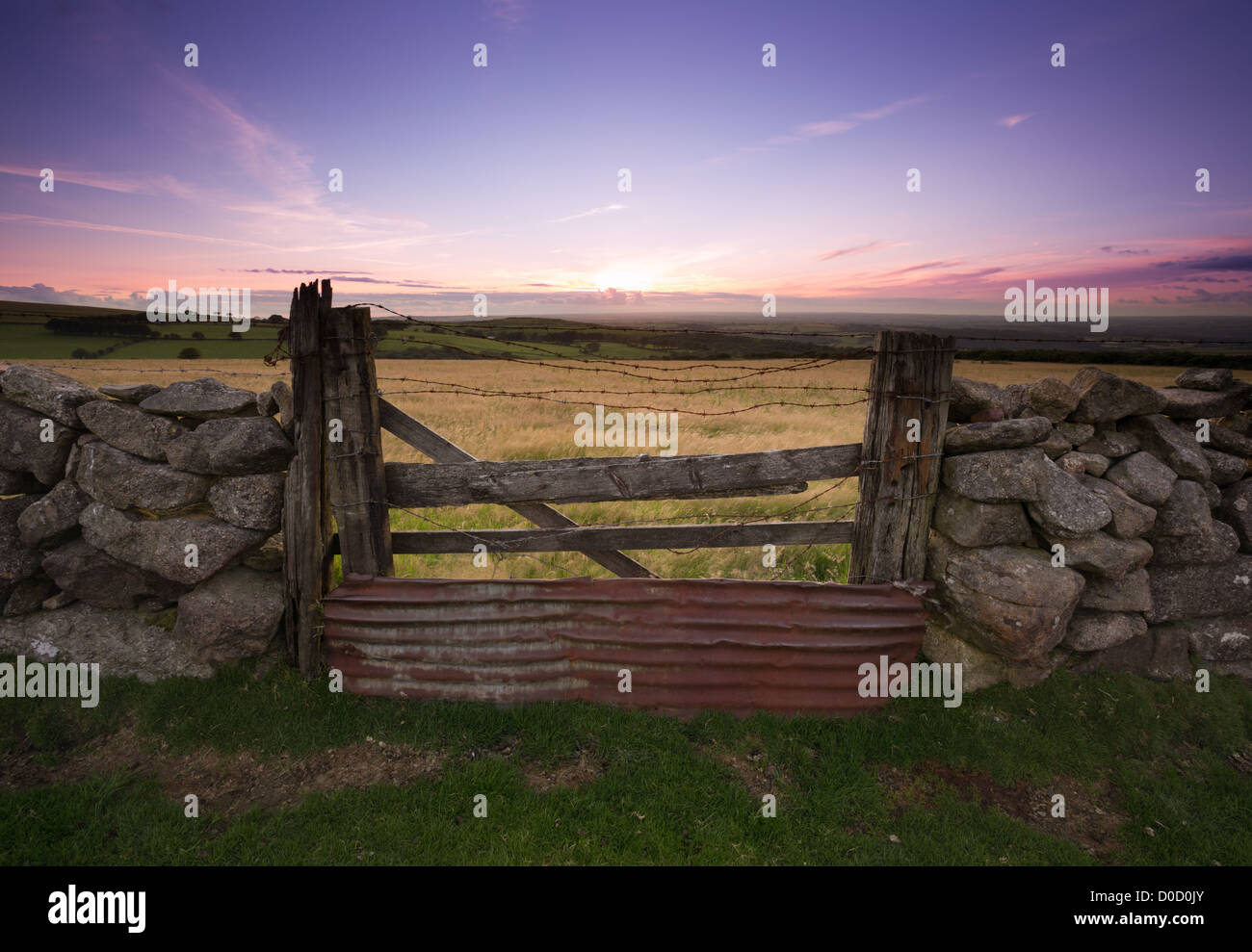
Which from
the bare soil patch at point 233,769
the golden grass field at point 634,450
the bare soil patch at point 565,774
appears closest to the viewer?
the bare soil patch at point 233,769

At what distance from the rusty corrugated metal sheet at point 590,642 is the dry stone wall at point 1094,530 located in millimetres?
1154

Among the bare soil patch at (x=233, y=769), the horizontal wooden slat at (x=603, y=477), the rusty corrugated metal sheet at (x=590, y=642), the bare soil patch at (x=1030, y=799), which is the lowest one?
the bare soil patch at (x=1030, y=799)

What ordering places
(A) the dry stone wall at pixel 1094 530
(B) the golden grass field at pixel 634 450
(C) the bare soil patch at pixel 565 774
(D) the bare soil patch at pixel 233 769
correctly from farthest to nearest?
(B) the golden grass field at pixel 634 450 < (A) the dry stone wall at pixel 1094 530 < (C) the bare soil patch at pixel 565 774 < (D) the bare soil patch at pixel 233 769

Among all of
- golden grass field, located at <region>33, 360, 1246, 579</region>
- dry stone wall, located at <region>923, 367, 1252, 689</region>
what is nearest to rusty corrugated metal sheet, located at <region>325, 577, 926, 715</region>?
golden grass field, located at <region>33, 360, 1246, 579</region>

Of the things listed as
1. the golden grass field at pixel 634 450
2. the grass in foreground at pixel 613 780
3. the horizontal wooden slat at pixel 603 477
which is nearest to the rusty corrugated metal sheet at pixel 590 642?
the grass in foreground at pixel 613 780

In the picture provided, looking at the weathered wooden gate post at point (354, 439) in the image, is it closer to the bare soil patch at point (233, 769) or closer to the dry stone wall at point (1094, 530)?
the bare soil patch at point (233, 769)

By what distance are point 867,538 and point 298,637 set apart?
5.01 metres

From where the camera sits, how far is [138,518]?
5.30 metres

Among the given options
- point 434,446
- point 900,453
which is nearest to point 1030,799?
point 900,453

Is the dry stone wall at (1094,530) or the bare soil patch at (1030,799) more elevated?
the dry stone wall at (1094,530)

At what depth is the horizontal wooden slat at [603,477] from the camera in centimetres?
527

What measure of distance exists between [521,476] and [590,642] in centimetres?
152

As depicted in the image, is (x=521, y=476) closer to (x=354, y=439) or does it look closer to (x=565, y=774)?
(x=354, y=439)

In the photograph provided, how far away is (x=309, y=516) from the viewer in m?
5.24
